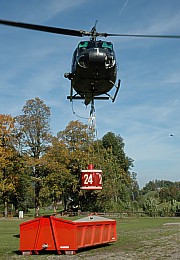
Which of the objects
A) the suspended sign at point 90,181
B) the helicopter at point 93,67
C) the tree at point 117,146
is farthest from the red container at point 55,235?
the tree at point 117,146

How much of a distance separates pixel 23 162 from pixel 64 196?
A: 10.4 metres

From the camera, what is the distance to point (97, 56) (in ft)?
41.3

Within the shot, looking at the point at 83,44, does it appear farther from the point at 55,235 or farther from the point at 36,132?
the point at 36,132

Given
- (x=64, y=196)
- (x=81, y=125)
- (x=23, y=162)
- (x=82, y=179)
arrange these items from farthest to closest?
(x=64, y=196), (x=81, y=125), (x=23, y=162), (x=82, y=179)

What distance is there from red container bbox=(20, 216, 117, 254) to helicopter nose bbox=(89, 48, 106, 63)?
22.4ft

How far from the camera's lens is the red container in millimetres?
16359

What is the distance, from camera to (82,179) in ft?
48.6

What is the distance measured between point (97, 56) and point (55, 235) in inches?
302

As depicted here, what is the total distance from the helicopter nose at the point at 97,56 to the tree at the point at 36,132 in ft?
133

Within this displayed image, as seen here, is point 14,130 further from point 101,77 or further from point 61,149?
point 101,77

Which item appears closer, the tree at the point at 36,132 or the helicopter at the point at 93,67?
the helicopter at the point at 93,67

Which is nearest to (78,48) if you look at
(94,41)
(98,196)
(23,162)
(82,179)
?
(94,41)

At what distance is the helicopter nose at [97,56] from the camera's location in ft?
41.3

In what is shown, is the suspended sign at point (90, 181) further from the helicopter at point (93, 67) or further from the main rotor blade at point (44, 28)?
the main rotor blade at point (44, 28)
